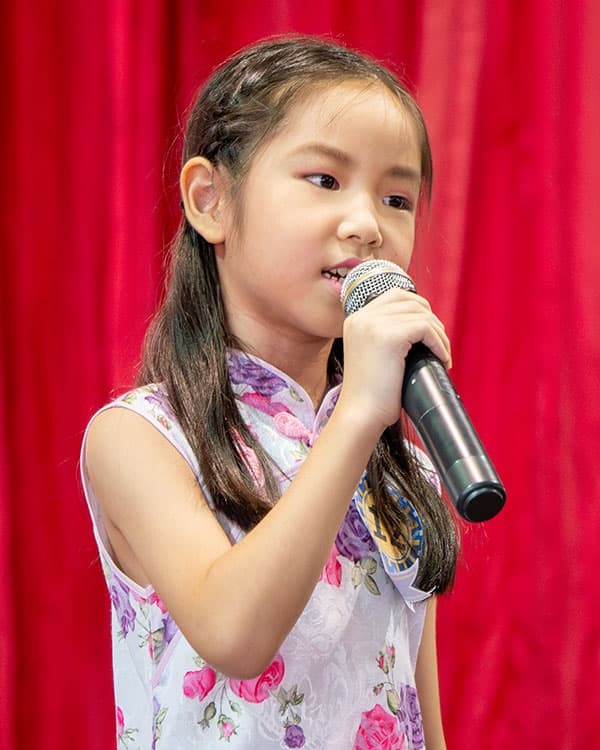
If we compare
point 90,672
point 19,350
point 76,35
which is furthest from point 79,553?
point 76,35

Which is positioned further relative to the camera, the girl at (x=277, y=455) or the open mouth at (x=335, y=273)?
the open mouth at (x=335, y=273)

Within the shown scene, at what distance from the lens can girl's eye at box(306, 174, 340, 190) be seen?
0.83 meters

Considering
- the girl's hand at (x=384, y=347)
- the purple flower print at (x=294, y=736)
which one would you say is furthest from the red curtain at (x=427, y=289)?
the girl's hand at (x=384, y=347)

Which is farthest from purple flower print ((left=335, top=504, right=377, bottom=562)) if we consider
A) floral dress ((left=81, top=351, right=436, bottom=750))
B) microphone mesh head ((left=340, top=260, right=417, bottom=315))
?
microphone mesh head ((left=340, top=260, right=417, bottom=315))

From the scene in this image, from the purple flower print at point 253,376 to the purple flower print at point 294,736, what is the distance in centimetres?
28

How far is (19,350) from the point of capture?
1.35 m

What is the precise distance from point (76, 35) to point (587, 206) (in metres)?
0.75

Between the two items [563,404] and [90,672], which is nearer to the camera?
[90,672]

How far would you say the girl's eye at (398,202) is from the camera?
854mm

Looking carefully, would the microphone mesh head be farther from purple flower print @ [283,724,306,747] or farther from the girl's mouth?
purple flower print @ [283,724,306,747]

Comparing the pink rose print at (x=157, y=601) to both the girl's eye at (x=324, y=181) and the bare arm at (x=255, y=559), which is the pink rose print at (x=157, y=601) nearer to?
the bare arm at (x=255, y=559)

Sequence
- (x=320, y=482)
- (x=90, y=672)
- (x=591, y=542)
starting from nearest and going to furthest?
(x=320, y=482) < (x=90, y=672) < (x=591, y=542)

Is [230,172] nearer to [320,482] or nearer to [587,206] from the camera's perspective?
[320,482]

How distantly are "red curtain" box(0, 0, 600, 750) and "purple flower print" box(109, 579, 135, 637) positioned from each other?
0.47 metres
